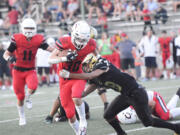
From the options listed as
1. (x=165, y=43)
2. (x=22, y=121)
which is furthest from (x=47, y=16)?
(x=22, y=121)

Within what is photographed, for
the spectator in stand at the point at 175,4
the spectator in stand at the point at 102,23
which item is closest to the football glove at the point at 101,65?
the spectator in stand at the point at 102,23

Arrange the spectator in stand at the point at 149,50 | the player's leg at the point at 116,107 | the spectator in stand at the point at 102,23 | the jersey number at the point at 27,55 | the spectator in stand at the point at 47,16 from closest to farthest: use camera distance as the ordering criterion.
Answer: the player's leg at the point at 116,107
the jersey number at the point at 27,55
the spectator in stand at the point at 149,50
the spectator in stand at the point at 102,23
the spectator in stand at the point at 47,16

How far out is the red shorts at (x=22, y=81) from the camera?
7676mm

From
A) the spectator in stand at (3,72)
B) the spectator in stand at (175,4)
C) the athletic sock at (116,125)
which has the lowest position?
the spectator in stand at (3,72)

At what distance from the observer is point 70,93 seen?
6340 millimetres

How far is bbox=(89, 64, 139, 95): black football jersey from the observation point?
5551 millimetres

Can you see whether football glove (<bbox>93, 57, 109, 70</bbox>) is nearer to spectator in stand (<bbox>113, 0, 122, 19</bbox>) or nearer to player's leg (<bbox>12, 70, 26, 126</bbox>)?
player's leg (<bbox>12, 70, 26, 126</bbox>)

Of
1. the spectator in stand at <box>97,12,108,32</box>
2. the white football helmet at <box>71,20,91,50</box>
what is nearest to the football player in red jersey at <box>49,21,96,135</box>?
the white football helmet at <box>71,20,91,50</box>

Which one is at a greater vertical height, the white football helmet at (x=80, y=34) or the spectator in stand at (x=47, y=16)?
the white football helmet at (x=80, y=34)

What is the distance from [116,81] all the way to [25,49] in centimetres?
264

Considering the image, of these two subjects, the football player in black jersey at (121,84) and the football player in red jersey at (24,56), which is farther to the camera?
the football player in red jersey at (24,56)

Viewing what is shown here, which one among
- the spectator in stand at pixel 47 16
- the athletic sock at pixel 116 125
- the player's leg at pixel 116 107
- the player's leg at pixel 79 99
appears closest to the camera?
the player's leg at pixel 116 107

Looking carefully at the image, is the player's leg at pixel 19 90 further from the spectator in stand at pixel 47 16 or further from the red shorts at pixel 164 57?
the spectator in stand at pixel 47 16

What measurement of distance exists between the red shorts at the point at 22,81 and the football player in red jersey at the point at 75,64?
1378 mm
